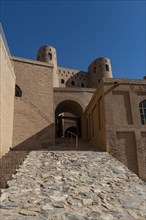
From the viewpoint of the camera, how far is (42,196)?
5250mm

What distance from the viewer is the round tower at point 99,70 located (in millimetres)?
35781

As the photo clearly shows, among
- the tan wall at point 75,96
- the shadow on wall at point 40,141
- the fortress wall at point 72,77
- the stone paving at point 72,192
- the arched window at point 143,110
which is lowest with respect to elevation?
the stone paving at point 72,192

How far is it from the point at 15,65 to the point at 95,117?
24.7 feet

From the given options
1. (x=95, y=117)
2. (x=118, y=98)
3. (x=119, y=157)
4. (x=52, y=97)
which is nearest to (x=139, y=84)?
(x=118, y=98)

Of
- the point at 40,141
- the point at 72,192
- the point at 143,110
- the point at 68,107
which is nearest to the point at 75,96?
the point at 68,107

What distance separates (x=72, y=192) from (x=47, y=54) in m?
30.5

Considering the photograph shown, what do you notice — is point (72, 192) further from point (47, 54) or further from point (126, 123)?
point (47, 54)

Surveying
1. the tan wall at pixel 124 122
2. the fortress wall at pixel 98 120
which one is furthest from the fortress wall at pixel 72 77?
the tan wall at pixel 124 122

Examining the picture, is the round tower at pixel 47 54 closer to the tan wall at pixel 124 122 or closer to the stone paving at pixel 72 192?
the tan wall at pixel 124 122

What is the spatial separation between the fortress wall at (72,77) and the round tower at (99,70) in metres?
1.73

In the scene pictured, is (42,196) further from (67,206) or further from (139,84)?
(139,84)

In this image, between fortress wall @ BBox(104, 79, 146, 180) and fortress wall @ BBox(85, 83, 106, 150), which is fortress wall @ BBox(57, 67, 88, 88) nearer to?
fortress wall @ BBox(85, 83, 106, 150)

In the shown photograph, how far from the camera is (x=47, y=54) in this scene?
33562mm

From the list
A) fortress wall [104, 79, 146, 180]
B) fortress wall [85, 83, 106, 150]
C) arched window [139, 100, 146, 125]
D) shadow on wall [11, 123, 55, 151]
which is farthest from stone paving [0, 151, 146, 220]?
shadow on wall [11, 123, 55, 151]
